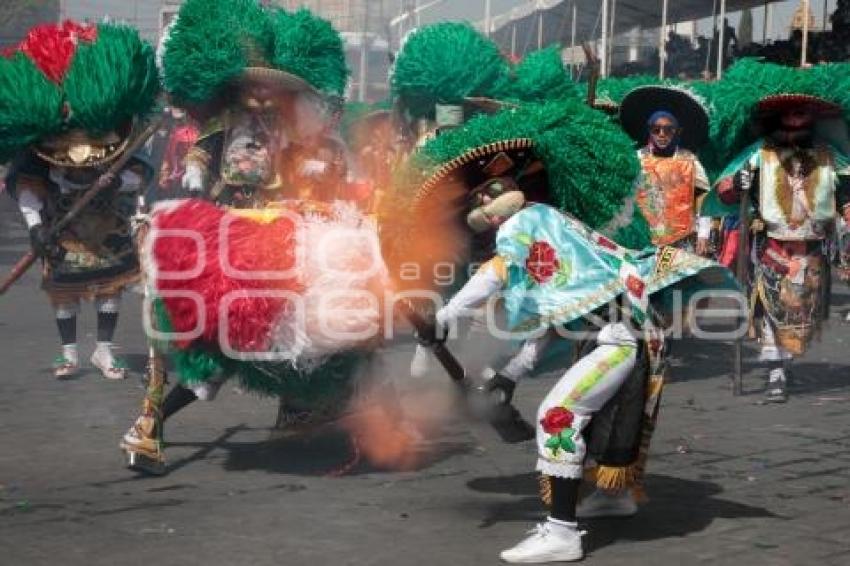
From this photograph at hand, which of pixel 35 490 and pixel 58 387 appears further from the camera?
pixel 58 387

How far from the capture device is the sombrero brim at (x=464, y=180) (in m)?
6.12

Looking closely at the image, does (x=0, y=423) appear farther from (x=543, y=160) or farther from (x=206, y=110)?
(x=543, y=160)

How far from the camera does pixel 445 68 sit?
40.4 ft

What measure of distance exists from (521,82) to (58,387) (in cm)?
458

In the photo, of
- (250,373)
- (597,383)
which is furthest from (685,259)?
(250,373)

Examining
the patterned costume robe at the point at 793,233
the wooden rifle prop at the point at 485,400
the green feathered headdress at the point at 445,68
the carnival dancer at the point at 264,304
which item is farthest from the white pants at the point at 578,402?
the green feathered headdress at the point at 445,68

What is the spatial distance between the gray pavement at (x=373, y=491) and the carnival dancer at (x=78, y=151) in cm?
85

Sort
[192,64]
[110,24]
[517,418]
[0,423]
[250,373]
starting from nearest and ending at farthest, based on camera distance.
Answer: [517,418], [250,373], [0,423], [192,64], [110,24]

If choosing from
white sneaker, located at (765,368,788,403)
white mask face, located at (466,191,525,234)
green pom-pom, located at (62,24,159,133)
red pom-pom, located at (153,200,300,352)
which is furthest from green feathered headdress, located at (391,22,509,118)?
white mask face, located at (466,191,525,234)

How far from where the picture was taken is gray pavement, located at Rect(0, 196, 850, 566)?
6.11 m

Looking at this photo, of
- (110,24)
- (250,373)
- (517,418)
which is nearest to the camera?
(517,418)

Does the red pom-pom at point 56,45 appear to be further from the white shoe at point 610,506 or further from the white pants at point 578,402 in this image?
the white pants at point 578,402

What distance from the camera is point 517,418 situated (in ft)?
22.1

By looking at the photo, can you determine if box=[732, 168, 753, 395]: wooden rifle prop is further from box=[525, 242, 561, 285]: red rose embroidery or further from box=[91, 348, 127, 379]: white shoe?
box=[525, 242, 561, 285]: red rose embroidery
